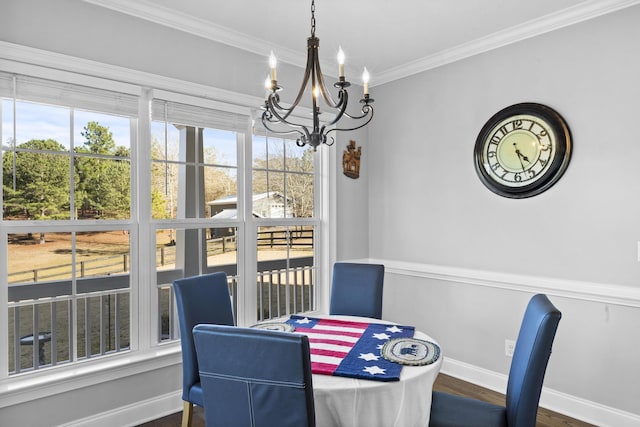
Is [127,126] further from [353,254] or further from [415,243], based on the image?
[415,243]

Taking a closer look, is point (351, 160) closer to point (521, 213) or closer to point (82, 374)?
point (521, 213)

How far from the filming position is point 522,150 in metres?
2.99

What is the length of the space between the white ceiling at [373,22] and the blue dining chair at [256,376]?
2.17m

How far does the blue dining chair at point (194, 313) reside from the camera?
2158 millimetres

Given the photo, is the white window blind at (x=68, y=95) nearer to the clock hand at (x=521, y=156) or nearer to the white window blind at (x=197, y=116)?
the white window blind at (x=197, y=116)

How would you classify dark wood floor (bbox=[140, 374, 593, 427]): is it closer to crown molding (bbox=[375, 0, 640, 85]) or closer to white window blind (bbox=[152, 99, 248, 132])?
white window blind (bbox=[152, 99, 248, 132])

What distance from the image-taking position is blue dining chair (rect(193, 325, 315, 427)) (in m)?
1.30

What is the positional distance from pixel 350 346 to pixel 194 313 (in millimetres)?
908

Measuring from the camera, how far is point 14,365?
7.68 feet

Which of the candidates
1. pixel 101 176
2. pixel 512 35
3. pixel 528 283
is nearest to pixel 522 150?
pixel 512 35

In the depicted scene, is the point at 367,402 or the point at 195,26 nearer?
the point at 367,402

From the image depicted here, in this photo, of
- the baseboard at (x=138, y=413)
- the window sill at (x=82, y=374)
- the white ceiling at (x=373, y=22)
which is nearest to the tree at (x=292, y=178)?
the white ceiling at (x=373, y=22)

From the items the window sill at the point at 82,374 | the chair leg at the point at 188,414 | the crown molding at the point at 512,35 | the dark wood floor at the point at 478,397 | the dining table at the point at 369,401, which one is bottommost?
the dark wood floor at the point at 478,397

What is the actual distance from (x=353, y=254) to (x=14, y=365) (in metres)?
2.74
